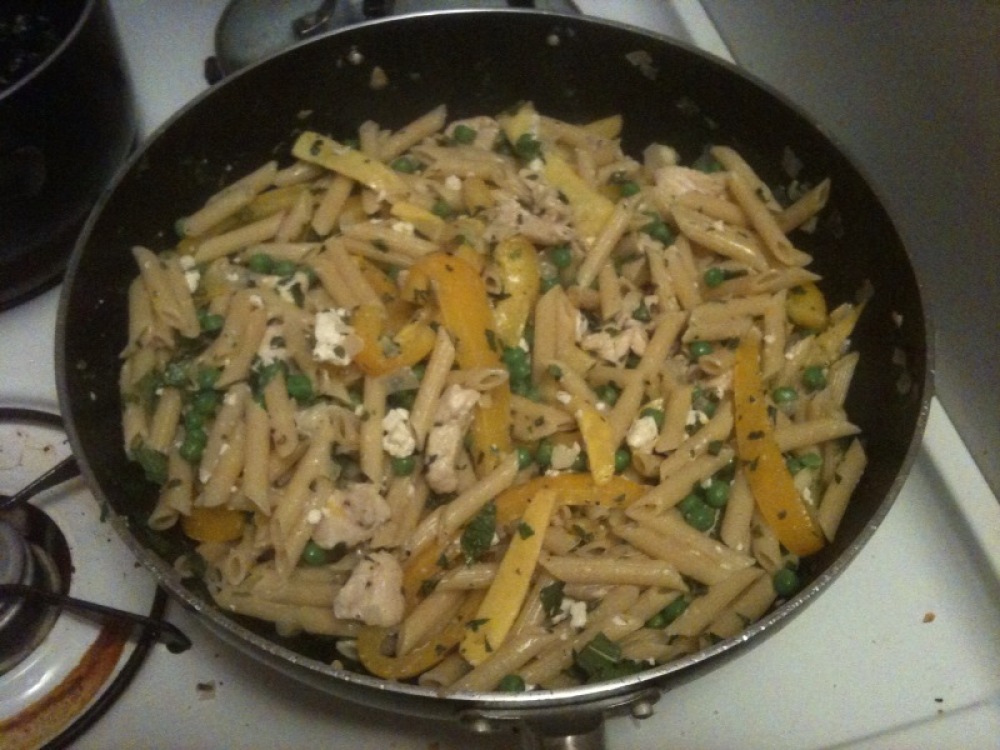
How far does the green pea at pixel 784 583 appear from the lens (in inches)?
56.9

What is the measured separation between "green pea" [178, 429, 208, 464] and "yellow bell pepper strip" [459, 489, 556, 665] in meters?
0.57

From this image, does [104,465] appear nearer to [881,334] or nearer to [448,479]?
[448,479]

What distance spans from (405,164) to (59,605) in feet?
3.52

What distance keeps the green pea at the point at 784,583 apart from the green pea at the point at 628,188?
82cm

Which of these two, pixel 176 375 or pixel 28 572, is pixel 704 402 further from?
pixel 28 572

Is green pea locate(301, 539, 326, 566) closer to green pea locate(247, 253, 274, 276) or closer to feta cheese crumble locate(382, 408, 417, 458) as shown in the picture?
feta cheese crumble locate(382, 408, 417, 458)

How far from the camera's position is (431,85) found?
193 cm

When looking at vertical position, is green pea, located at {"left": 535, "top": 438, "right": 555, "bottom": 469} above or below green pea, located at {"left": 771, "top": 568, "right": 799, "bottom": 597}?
above

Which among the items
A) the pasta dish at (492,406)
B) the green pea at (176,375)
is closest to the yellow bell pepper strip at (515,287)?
the pasta dish at (492,406)

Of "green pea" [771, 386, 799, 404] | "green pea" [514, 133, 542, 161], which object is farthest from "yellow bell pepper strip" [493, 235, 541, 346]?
"green pea" [771, 386, 799, 404]

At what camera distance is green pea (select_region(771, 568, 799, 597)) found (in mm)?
1445

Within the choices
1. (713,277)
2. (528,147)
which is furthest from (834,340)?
(528,147)

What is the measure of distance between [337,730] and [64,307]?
82 centimetres

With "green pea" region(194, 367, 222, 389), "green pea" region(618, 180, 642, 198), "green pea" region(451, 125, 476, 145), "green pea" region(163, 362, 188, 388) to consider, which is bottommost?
"green pea" region(163, 362, 188, 388)
